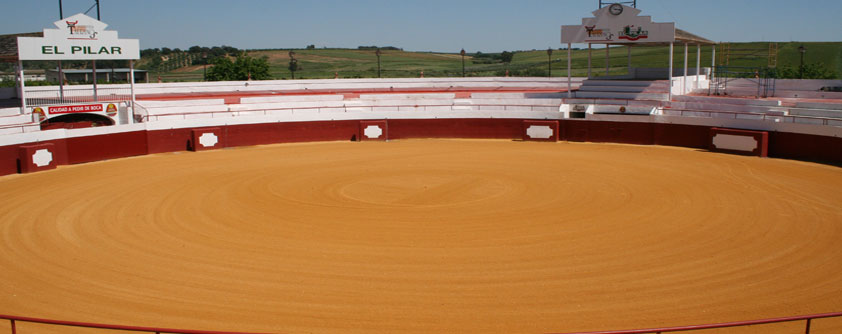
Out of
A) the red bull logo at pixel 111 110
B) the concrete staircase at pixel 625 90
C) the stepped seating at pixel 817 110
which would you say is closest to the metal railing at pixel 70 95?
the red bull logo at pixel 111 110

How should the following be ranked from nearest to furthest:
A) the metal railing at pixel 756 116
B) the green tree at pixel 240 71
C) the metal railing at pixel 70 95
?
1. the metal railing at pixel 756 116
2. the metal railing at pixel 70 95
3. the green tree at pixel 240 71

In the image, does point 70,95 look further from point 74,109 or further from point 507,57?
point 507,57

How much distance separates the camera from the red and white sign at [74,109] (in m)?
30.8

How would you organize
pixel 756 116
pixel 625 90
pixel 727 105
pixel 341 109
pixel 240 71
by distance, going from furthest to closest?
pixel 240 71 → pixel 625 90 → pixel 341 109 → pixel 727 105 → pixel 756 116

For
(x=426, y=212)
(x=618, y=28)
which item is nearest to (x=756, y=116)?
(x=618, y=28)

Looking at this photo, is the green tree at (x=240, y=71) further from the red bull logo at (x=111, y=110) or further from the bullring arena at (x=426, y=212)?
the red bull logo at (x=111, y=110)

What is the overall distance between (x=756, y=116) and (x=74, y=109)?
29.9 metres

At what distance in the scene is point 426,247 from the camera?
47.8 ft

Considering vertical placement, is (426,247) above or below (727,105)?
below

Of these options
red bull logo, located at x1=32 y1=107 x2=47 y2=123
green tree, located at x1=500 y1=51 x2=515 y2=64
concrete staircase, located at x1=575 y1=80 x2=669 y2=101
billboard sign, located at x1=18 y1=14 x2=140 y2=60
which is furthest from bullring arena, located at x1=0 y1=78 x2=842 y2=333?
green tree, located at x1=500 y1=51 x2=515 y2=64

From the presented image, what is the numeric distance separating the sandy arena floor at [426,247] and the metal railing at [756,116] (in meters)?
2.88

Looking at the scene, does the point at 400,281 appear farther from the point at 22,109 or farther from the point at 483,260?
the point at 22,109

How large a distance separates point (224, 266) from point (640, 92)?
30.0 m

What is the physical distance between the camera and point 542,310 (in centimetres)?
1105
